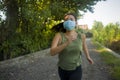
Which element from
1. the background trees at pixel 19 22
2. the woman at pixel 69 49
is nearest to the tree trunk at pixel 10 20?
the background trees at pixel 19 22

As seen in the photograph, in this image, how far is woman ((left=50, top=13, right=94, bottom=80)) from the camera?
174 inches

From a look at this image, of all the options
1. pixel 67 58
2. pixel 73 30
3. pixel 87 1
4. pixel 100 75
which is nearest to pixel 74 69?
pixel 67 58

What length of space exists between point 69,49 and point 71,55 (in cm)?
13

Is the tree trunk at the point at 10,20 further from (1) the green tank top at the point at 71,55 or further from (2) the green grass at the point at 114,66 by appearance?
(1) the green tank top at the point at 71,55

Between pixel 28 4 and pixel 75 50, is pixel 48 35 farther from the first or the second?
pixel 75 50

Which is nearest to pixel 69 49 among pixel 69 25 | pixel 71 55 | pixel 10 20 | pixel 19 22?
pixel 71 55

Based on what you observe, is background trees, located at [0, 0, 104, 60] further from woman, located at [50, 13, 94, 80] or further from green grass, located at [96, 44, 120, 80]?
woman, located at [50, 13, 94, 80]

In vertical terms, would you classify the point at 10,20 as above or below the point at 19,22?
above

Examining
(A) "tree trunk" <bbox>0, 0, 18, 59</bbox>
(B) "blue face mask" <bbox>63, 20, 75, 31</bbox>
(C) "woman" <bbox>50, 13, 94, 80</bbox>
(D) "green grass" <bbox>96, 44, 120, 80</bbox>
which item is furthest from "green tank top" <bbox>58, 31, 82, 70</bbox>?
(A) "tree trunk" <bbox>0, 0, 18, 59</bbox>

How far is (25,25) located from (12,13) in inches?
50.7

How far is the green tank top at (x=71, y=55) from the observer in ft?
14.9

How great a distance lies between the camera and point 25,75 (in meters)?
11.0

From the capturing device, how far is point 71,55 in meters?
4.57

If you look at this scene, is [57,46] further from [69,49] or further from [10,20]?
[10,20]
